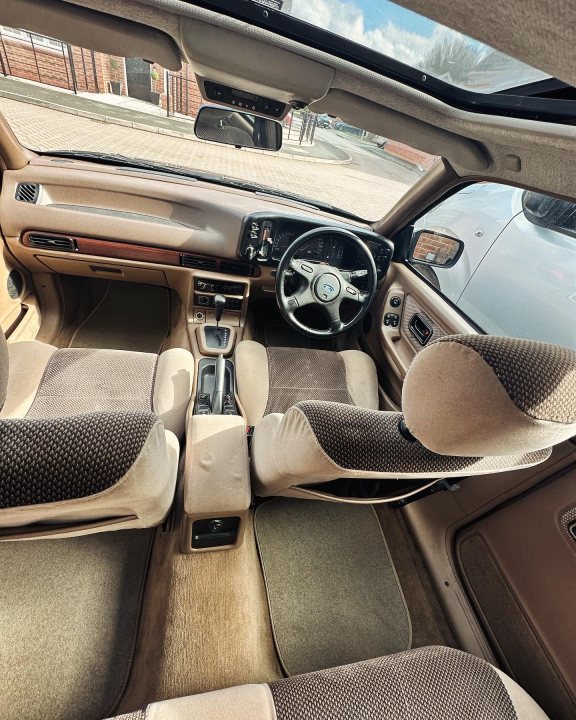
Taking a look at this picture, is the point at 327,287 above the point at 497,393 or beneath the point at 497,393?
beneath

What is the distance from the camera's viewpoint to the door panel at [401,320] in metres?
1.82

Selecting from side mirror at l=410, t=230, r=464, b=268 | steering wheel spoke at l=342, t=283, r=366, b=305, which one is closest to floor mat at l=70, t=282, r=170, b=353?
steering wheel spoke at l=342, t=283, r=366, b=305

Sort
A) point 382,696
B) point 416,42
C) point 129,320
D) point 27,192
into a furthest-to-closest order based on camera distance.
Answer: point 129,320 → point 27,192 → point 416,42 → point 382,696

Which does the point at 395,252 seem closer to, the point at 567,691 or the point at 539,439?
the point at 539,439

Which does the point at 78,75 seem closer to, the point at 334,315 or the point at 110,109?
the point at 110,109

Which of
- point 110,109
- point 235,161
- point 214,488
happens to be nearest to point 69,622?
point 214,488

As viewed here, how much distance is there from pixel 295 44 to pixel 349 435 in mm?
1051

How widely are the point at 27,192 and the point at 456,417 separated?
7.47 ft

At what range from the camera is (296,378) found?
1.90m

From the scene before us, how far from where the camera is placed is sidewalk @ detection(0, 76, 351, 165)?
2188 mm

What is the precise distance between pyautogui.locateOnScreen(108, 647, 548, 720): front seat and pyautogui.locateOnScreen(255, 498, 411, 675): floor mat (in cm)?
59

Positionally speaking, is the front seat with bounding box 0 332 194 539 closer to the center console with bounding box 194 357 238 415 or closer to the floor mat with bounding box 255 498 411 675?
the center console with bounding box 194 357 238 415

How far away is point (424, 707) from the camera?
79 cm

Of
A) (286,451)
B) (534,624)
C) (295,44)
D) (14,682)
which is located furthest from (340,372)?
(14,682)
